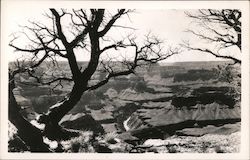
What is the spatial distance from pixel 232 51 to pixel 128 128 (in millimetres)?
813

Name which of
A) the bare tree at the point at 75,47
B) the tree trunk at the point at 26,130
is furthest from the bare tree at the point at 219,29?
the tree trunk at the point at 26,130

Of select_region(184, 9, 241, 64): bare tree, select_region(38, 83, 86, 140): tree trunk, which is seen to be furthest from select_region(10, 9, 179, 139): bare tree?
select_region(184, 9, 241, 64): bare tree

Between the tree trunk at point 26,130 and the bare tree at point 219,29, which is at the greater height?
the bare tree at point 219,29

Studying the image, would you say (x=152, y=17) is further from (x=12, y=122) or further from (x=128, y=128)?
(x=12, y=122)

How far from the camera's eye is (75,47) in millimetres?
2000

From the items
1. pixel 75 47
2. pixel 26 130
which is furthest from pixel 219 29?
pixel 26 130

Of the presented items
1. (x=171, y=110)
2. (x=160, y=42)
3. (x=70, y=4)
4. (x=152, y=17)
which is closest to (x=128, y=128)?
(x=171, y=110)

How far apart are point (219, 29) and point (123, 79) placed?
687 millimetres

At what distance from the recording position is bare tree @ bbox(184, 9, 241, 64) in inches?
78.9

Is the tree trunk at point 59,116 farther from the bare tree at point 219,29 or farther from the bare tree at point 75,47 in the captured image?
the bare tree at point 219,29

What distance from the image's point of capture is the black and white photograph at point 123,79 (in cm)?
199

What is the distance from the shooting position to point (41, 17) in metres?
2.00

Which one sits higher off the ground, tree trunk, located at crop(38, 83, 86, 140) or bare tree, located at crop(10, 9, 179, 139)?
bare tree, located at crop(10, 9, 179, 139)

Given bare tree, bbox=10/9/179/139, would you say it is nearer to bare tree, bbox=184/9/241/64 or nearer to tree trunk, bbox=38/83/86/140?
tree trunk, bbox=38/83/86/140
